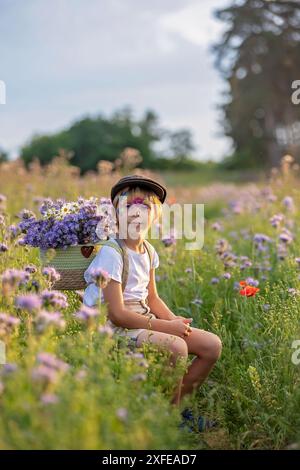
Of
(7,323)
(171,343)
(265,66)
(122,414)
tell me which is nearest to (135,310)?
(171,343)

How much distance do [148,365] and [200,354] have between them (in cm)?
71

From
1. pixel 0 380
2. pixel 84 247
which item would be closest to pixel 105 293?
pixel 84 247

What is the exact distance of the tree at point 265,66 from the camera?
29281 mm

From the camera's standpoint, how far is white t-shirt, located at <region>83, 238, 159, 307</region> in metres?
3.12

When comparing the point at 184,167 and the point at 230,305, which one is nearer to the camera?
the point at 230,305

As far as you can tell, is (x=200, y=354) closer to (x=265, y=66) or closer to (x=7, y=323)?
(x=7, y=323)

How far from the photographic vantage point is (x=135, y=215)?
3244 millimetres

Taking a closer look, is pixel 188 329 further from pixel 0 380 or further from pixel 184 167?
pixel 184 167

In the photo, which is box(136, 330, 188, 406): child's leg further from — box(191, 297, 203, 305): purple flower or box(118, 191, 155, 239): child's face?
box(191, 297, 203, 305): purple flower

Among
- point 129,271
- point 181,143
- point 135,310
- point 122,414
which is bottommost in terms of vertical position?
→ point 122,414

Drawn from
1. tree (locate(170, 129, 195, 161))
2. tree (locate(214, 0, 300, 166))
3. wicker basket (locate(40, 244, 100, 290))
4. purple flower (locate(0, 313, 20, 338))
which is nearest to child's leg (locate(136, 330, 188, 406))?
wicker basket (locate(40, 244, 100, 290))

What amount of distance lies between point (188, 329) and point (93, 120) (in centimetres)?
2987

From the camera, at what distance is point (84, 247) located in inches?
133

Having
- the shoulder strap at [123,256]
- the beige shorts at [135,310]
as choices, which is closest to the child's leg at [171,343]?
the beige shorts at [135,310]
